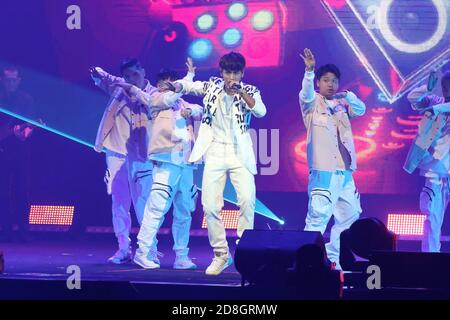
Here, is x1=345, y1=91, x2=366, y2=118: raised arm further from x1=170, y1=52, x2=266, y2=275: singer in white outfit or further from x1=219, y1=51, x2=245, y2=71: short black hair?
x1=219, y1=51, x2=245, y2=71: short black hair

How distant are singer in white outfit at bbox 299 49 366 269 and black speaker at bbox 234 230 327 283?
2123mm

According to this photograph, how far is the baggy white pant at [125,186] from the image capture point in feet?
31.2

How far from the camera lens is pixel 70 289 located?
6957 millimetres

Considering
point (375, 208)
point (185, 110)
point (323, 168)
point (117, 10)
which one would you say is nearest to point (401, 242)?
point (375, 208)

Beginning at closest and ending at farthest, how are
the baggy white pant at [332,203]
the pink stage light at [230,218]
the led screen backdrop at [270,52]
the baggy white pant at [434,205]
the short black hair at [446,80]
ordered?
the baggy white pant at [332,203] < the baggy white pant at [434,205] < the short black hair at [446,80] < the led screen backdrop at [270,52] < the pink stage light at [230,218]

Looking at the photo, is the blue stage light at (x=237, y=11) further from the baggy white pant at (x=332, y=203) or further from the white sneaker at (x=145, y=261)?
the white sneaker at (x=145, y=261)

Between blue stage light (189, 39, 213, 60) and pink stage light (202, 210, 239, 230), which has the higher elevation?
blue stage light (189, 39, 213, 60)

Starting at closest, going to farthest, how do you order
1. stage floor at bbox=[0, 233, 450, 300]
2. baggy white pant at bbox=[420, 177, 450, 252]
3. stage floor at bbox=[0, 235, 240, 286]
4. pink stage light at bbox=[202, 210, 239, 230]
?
stage floor at bbox=[0, 233, 450, 300]
stage floor at bbox=[0, 235, 240, 286]
baggy white pant at bbox=[420, 177, 450, 252]
pink stage light at bbox=[202, 210, 239, 230]

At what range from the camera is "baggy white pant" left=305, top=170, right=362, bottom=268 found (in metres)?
8.85

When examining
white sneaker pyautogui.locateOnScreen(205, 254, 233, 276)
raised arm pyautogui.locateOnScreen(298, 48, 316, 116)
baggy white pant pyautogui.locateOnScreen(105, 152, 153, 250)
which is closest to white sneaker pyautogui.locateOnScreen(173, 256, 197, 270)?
white sneaker pyautogui.locateOnScreen(205, 254, 233, 276)

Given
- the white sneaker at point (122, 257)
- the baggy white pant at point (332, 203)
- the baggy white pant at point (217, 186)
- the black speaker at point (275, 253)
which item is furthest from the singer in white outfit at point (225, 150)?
the black speaker at point (275, 253)

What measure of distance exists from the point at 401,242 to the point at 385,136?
1.17 m
